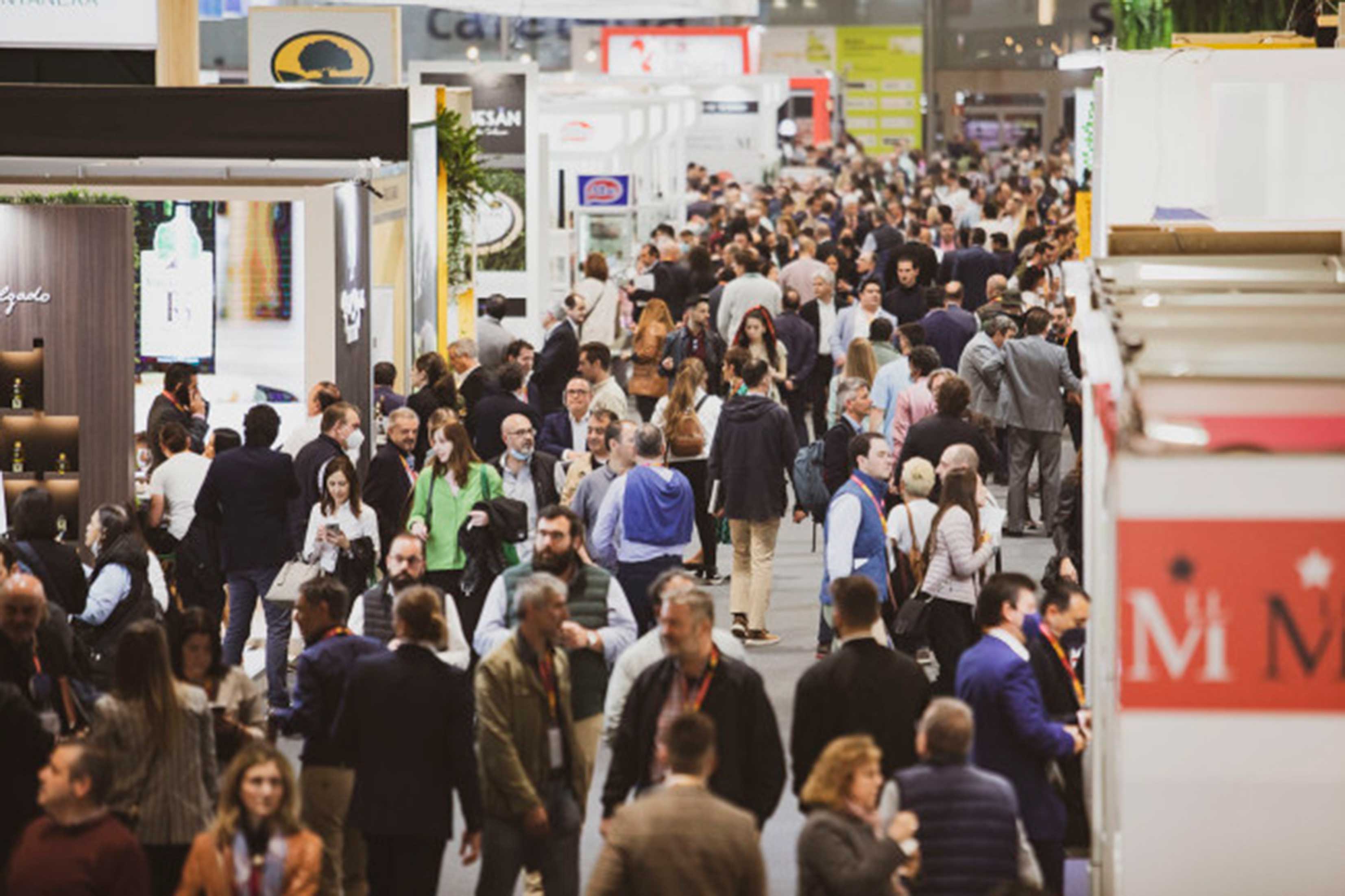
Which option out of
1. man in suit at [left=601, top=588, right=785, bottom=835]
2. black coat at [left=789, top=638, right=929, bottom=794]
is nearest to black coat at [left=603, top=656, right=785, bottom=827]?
man in suit at [left=601, top=588, right=785, bottom=835]

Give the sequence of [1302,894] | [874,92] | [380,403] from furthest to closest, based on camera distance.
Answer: [874,92] → [380,403] → [1302,894]

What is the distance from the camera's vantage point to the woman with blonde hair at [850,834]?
6340mm

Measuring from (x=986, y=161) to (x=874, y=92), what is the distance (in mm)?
8426

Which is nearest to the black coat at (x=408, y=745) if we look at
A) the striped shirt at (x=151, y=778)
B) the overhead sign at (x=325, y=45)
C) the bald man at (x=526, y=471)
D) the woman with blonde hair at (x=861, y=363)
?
the striped shirt at (x=151, y=778)

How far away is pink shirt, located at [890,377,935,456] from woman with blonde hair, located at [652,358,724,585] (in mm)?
1018

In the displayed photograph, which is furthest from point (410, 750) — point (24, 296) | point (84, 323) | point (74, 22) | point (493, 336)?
point (493, 336)

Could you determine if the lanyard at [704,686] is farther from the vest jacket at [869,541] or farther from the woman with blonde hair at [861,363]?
the woman with blonde hair at [861,363]

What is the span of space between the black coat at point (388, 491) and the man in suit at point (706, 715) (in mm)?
4321

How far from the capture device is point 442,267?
17.8 metres

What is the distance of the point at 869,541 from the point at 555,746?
3.69 meters

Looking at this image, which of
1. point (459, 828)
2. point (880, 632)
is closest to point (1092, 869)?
point (880, 632)

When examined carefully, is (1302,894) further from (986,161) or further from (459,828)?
(986,161)

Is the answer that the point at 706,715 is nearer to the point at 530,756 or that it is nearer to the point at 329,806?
the point at 530,756

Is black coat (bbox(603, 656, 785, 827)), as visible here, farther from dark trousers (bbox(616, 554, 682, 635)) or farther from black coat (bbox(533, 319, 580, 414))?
black coat (bbox(533, 319, 580, 414))
